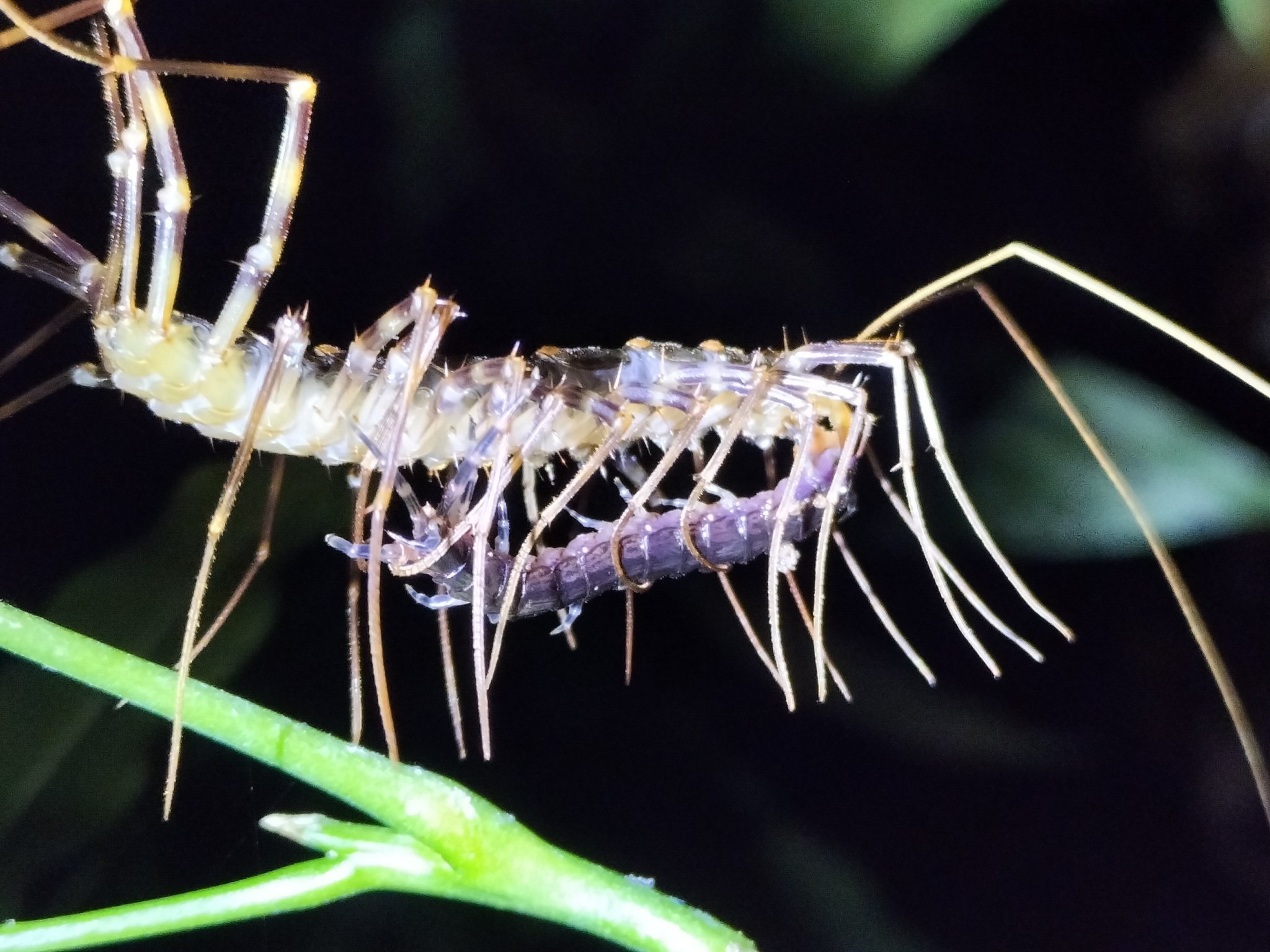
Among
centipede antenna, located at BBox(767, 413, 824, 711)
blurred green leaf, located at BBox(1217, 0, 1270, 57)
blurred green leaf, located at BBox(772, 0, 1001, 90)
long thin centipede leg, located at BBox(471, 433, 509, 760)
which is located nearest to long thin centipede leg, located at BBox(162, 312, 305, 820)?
long thin centipede leg, located at BBox(471, 433, 509, 760)

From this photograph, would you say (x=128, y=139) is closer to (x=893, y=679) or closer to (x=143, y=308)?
(x=143, y=308)

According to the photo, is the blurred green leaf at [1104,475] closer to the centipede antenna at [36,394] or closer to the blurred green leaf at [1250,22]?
the blurred green leaf at [1250,22]

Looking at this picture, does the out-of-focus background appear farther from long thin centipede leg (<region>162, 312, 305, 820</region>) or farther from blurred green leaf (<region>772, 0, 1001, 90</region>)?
long thin centipede leg (<region>162, 312, 305, 820</region>)

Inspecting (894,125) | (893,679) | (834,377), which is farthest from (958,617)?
(894,125)

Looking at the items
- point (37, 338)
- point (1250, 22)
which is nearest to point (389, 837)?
point (37, 338)

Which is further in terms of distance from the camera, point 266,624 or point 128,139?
point 266,624
